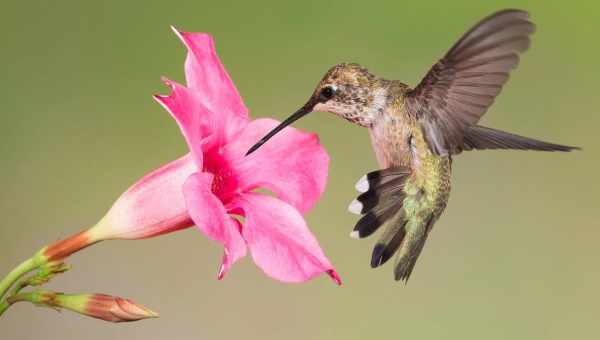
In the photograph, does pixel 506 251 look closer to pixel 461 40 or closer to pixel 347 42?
pixel 347 42

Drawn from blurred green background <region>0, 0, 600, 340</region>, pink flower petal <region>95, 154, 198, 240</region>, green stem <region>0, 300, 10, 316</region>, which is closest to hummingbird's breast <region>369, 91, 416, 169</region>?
Answer: pink flower petal <region>95, 154, 198, 240</region>

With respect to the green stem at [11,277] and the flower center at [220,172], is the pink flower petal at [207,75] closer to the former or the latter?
the flower center at [220,172]

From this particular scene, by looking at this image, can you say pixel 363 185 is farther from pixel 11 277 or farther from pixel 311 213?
pixel 311 213

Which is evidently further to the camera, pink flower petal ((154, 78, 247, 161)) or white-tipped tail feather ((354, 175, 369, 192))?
white-tipped tail feather ((354, 175, 369, 192))

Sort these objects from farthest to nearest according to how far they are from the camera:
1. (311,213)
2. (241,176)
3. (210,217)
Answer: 1. (311,213)
2. (241,176)
3. (210,217)

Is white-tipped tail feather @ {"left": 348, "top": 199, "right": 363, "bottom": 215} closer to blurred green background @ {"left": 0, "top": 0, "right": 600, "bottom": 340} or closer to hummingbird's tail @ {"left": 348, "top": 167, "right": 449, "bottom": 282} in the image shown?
hummingbird's tail @ {"left": 348, "top": 167, "right": 449, "bottom": 282}

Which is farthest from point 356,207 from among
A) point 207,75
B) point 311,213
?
point 311,213

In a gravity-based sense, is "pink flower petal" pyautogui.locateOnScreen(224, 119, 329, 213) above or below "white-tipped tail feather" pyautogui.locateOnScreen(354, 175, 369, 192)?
above

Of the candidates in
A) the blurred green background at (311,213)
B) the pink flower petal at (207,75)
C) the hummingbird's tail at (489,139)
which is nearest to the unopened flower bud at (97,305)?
the pink flower petal at (207,75)
